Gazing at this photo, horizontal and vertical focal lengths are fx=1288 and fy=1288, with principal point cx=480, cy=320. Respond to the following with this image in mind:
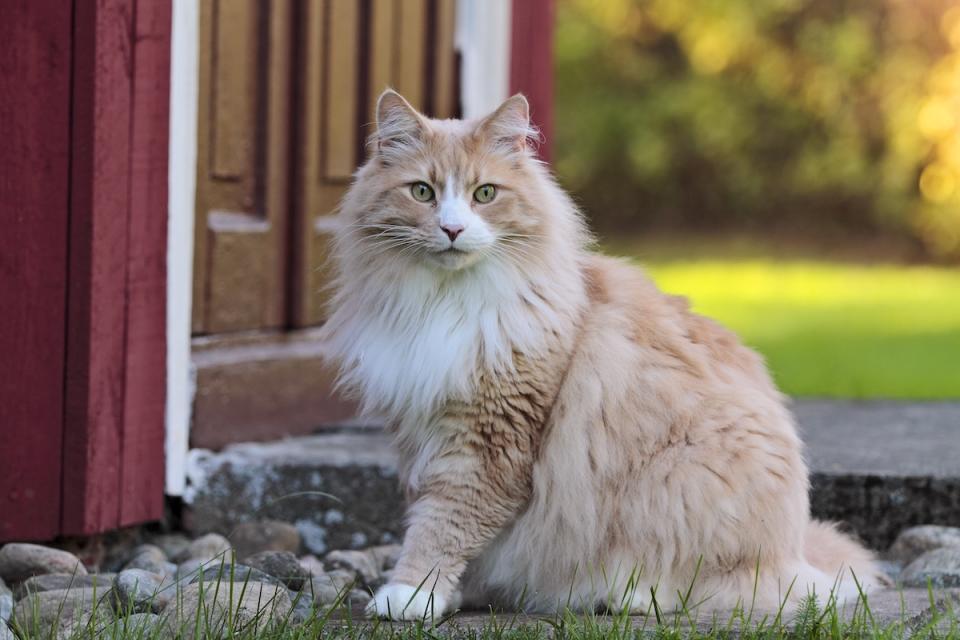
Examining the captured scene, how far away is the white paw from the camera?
2732mm

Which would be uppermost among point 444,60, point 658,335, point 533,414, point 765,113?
point 765,113

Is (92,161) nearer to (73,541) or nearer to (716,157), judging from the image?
(73,541)

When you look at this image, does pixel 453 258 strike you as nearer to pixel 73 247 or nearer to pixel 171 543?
pixel 73 247

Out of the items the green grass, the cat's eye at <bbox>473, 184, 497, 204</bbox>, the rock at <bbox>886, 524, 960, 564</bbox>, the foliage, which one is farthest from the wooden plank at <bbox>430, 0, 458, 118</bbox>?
the foliage

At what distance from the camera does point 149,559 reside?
140 inches

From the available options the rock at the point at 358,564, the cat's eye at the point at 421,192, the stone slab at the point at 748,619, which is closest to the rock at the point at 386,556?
the rock at the point at 358,564

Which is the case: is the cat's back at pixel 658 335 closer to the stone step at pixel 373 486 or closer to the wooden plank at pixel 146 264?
the stone step at pixel 373 486

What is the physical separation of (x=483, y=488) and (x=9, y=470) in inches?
54.3

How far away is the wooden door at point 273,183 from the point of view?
13.8ft

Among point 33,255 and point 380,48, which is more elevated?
point 380,48

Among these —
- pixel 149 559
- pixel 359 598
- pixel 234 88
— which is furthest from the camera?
pixel 234 88

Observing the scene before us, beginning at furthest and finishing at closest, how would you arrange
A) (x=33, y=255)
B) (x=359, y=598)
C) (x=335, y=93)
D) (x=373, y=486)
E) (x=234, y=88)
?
(x=335, y=93), (x=234, y=88), (x=373, y=486), (x=33, y=255), (x=359, y=598)

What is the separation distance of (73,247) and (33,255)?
11 centimetres

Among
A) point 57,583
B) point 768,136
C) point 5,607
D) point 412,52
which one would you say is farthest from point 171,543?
point 768,136
